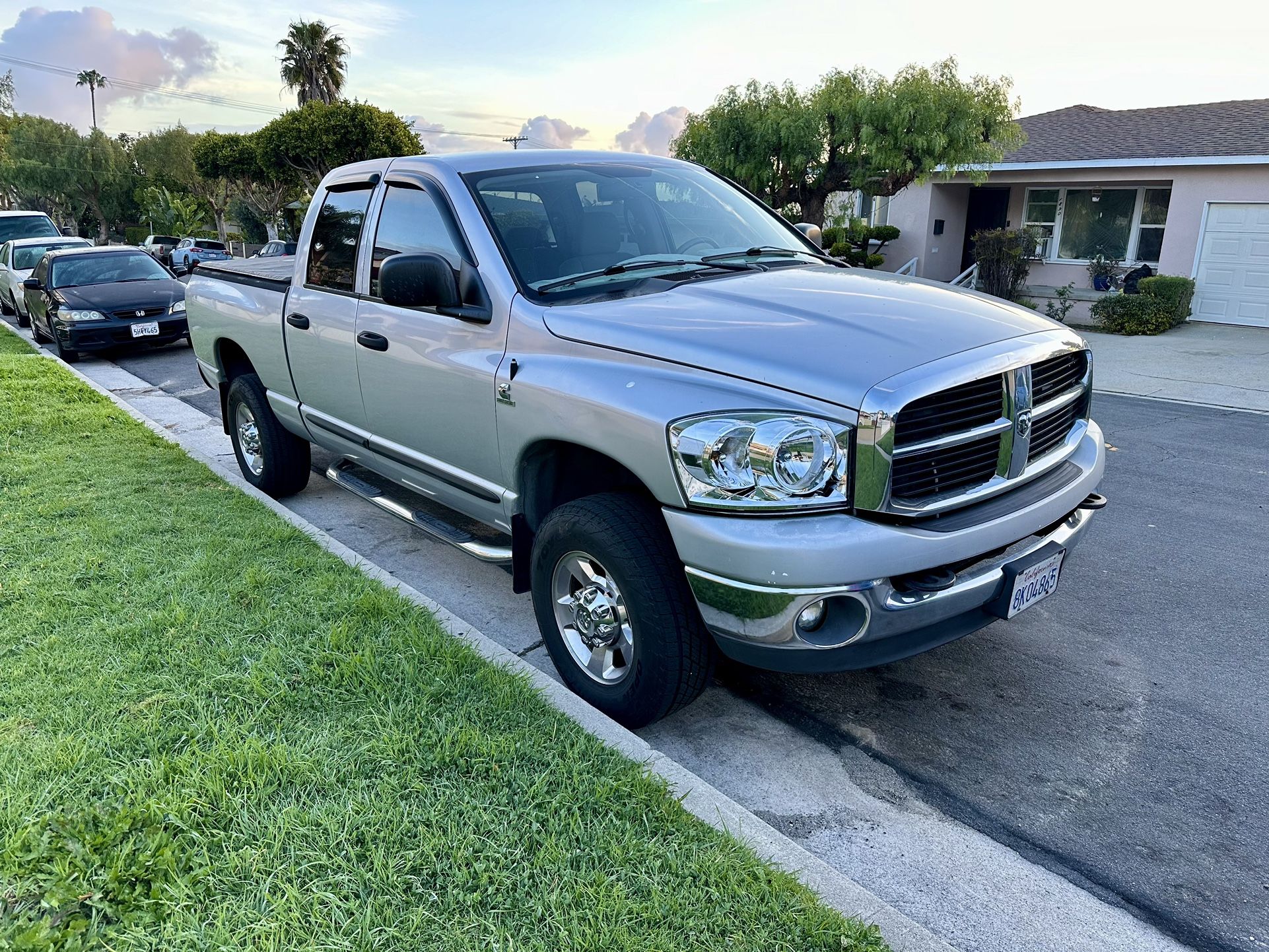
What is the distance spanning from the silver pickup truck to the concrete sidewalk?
8.02 meters

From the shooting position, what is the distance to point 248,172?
40656 millimetres

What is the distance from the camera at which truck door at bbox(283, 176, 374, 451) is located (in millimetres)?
4676

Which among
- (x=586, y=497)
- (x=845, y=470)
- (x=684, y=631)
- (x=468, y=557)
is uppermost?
(x=845, y=470)

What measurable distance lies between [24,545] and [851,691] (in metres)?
4.20

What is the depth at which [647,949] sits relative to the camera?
7.11ft

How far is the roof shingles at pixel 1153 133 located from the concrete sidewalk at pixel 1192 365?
336cm

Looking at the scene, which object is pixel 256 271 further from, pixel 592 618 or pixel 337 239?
pixel 592 618

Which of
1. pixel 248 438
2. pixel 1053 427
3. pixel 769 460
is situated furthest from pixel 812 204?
pixel 769 460

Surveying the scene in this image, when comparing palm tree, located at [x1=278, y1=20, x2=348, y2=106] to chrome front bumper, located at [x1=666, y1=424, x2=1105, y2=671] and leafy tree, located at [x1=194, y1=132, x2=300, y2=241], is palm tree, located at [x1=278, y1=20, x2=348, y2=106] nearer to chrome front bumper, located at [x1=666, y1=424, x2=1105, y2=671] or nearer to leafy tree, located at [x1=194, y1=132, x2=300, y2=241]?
leafy tree, located at [x1=194, y1=132, x2=300, y2=241]

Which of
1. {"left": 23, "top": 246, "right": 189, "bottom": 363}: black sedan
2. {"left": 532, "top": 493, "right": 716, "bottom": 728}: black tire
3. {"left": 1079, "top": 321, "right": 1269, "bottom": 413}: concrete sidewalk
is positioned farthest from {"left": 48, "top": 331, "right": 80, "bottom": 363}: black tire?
{"left": 1079, "top": 321, "right": 1269, "bottom": 413}: concrete sidewalk

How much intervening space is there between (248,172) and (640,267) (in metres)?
42.5

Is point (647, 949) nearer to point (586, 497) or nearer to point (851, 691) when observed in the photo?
point (586, 497)

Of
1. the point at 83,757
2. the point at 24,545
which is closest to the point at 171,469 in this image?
the point at 24,545

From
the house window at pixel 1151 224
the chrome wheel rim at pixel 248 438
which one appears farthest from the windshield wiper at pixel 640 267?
the house window at pixel 1151 224
